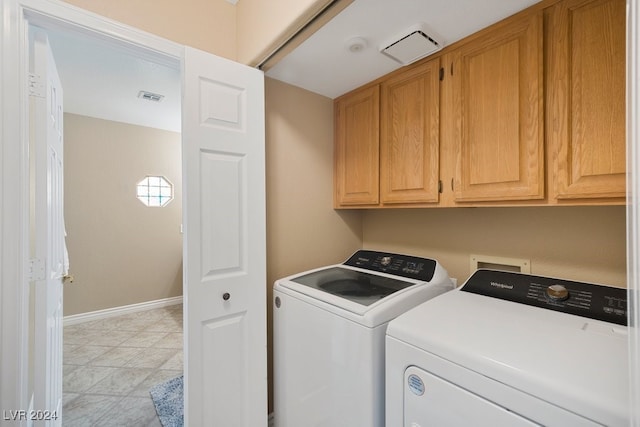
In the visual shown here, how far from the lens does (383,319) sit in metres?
1.03

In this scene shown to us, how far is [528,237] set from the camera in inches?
51.6

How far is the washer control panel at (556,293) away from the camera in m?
0.91

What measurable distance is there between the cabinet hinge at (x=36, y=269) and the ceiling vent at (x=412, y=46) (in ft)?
6.00

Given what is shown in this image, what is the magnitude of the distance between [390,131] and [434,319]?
111cm

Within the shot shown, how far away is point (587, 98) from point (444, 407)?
3.78 feet

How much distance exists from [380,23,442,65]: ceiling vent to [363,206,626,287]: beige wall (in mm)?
881

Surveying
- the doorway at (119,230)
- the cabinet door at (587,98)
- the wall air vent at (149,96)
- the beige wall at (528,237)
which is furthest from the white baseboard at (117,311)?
the cabinet door at (587,98)

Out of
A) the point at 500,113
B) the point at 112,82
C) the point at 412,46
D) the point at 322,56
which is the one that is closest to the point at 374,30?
the point at 412,46

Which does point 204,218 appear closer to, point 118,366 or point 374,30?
point 374,30

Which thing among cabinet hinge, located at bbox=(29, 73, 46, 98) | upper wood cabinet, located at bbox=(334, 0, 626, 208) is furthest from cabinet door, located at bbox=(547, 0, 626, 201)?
cabinet hinge, located at bbox=(29, 73, 46, 98)

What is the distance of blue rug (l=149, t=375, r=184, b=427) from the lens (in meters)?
1.71

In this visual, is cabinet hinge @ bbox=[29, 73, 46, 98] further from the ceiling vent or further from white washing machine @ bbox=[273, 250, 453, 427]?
the ceiling vent

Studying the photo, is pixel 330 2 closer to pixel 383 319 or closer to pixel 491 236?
pixel 383 319

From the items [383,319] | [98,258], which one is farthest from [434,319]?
[98,258]
